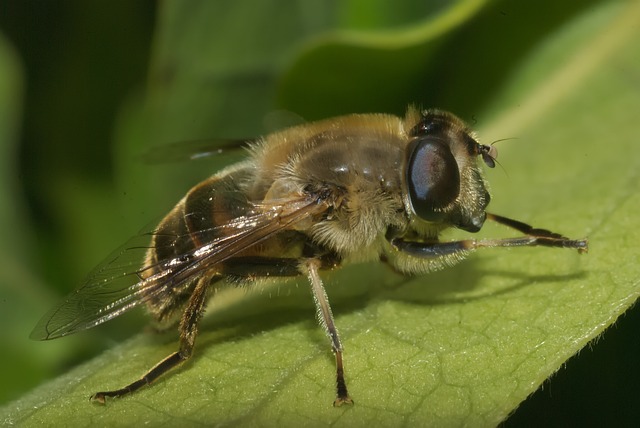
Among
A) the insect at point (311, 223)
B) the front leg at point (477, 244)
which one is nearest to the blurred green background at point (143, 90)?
the insect at point (311, 223)

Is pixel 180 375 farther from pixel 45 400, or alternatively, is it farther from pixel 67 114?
pixel 67 114

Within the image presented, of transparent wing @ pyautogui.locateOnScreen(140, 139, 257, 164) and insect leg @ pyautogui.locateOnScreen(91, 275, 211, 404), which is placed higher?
transparent wing @ pyautogui.locateOnScreen(140, 139, 257, 164)

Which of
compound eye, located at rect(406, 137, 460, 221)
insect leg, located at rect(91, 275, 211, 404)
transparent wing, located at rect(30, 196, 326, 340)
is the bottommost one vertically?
insect leg, located at rect(91, 275, 211, 404)

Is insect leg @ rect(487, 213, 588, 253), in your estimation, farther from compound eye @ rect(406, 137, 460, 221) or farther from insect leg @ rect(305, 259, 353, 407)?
insect leg @ rect(305, 259, 353, 407)

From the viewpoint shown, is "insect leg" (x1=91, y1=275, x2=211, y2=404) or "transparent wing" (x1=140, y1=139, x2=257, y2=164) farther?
"transparent wing" (x1=140, y1=139, x2=257, y2=164)

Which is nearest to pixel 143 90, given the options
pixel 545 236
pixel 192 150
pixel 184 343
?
pixel 192 150

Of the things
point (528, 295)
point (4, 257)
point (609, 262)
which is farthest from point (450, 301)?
point (4, 257)

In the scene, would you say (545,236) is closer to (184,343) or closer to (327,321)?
(327,321)

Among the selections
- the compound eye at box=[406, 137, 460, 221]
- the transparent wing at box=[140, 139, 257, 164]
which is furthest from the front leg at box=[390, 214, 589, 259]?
the transparent wing at box=[140, 139, 257, 164]
